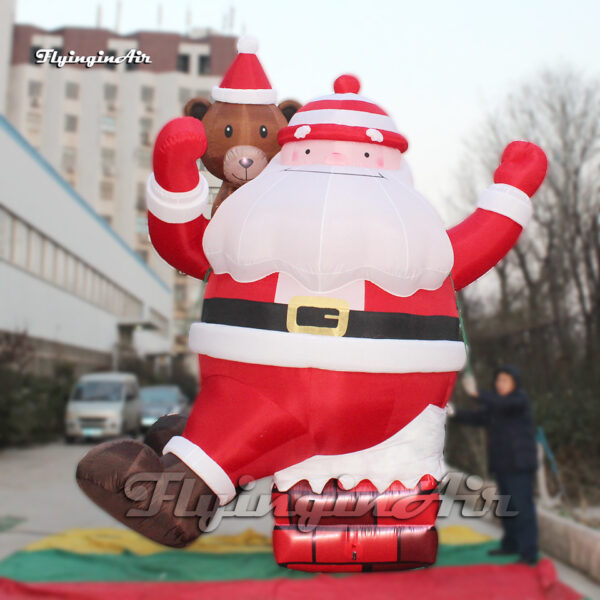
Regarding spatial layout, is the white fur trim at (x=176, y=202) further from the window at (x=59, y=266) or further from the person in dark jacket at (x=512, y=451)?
the window at (x=59, y=266)

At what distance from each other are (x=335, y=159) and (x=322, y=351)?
75cm

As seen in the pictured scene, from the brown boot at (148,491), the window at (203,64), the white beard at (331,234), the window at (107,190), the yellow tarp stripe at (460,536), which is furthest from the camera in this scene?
the window at (203,64)

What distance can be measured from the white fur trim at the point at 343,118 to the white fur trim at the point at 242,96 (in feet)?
0.93

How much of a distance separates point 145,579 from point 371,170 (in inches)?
141

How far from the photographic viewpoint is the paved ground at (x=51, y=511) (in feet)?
21.4

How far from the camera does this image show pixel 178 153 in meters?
2.69

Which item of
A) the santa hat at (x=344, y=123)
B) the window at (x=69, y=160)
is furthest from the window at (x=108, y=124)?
the santa hat at (x=344, y=123)

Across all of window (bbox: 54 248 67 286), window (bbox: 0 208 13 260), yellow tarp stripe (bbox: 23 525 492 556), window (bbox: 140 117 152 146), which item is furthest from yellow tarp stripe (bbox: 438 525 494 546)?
window (bbox: 140 117 152 146)

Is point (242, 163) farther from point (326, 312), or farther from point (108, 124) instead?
point (108, 124)

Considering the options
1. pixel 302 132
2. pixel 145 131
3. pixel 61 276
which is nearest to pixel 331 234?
→ pixel 302 132

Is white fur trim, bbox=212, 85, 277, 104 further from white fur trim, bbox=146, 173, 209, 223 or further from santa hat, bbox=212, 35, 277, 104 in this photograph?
white fur trim, bbox=146, 173, 209, 223

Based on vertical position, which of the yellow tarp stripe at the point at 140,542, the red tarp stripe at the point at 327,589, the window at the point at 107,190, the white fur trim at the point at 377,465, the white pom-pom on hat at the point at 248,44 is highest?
the window at the point at 107,190

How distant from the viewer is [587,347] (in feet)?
32.2

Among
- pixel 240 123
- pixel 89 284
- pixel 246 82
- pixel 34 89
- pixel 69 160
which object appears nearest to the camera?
pixel 240 123
